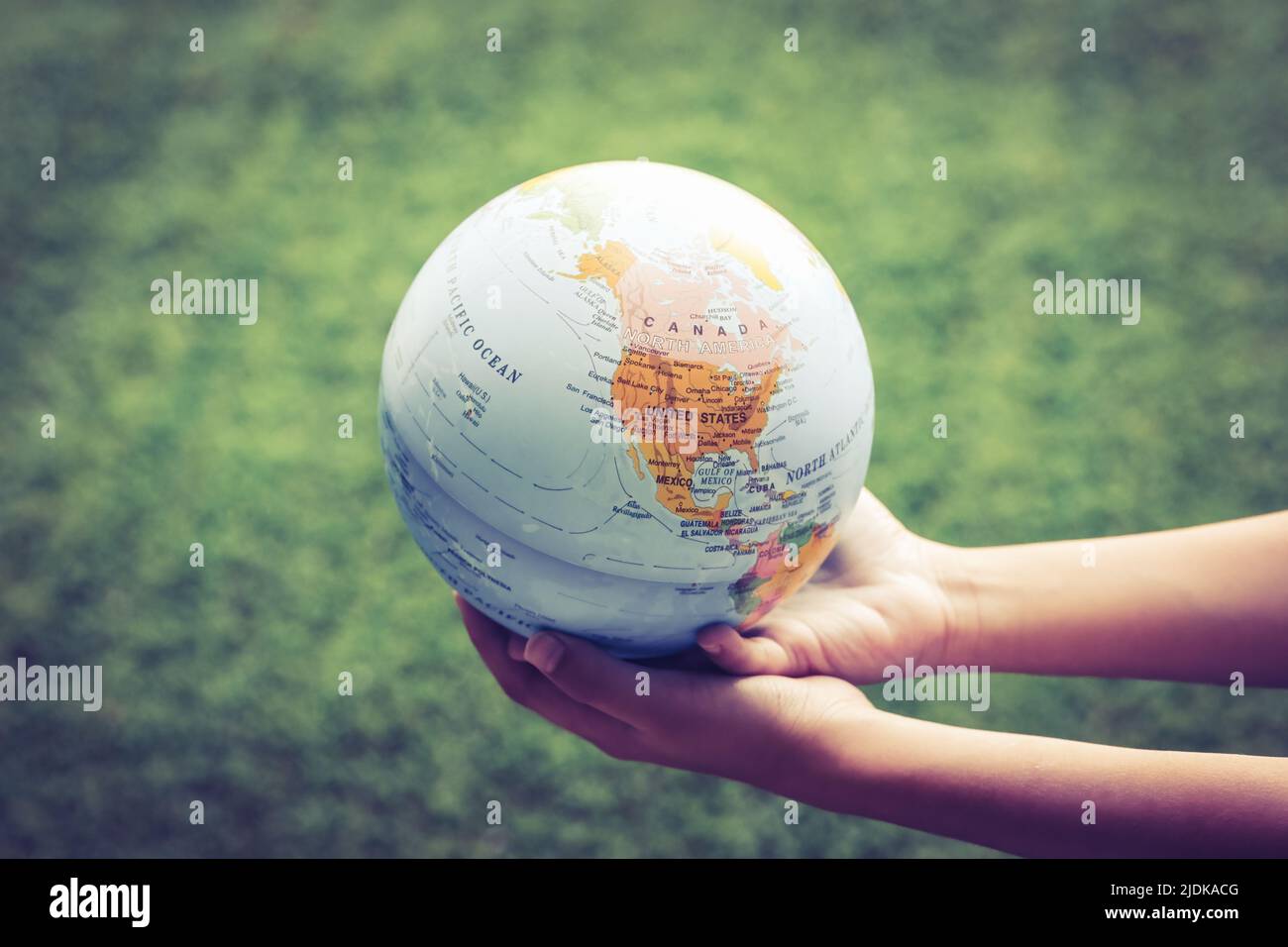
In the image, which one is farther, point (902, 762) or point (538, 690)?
point (538, 690)

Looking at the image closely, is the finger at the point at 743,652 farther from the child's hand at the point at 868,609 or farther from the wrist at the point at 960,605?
the wrist at the point at 960,605

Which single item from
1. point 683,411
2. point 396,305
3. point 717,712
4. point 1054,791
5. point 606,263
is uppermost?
point 396,305

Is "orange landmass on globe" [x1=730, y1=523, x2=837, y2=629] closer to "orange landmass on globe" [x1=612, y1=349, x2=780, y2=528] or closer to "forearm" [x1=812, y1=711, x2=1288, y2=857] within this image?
"orange landmass on globe" [x1=612, y1=349, x2=780, y2=528]

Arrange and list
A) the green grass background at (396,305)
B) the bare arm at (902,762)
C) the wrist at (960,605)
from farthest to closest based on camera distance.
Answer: the green grass background at (396,305), the wrist at (960,605), the bare arm at (902,762)

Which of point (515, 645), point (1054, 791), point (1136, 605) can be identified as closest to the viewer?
point (1054, 791)

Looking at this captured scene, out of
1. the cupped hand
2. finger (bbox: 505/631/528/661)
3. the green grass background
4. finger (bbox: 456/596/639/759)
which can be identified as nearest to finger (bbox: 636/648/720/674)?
the cupped hand

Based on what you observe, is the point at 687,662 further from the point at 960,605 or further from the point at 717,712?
the point at 960,605

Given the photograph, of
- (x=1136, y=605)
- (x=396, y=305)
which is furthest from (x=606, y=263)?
(x=396, y=305)

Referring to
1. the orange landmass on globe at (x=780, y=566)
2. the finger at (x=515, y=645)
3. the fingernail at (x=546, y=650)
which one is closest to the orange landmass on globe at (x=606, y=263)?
the orange landmass on globe at (x=780, y=566)
